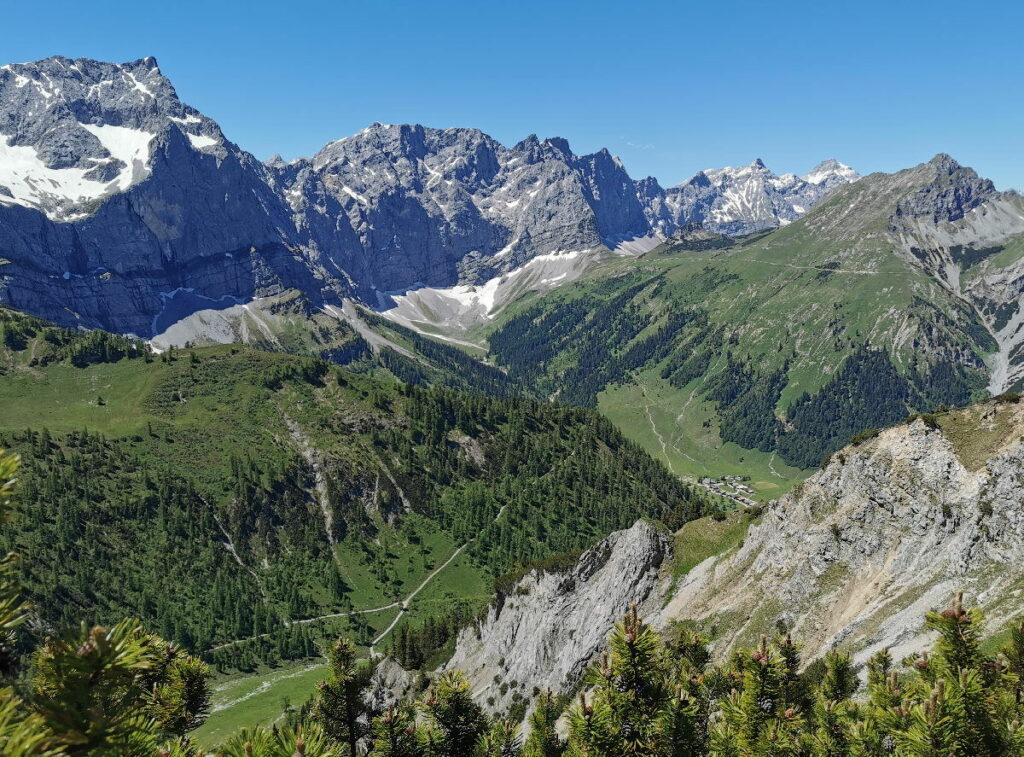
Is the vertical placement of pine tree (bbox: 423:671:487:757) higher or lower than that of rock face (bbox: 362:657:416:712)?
higher

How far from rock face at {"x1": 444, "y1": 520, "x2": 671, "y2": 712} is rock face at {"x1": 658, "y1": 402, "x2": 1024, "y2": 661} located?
7500mm

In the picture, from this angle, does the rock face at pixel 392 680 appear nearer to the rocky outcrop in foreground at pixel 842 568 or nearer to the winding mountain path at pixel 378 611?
the rocky outcrop in foreground at pixel 842 568

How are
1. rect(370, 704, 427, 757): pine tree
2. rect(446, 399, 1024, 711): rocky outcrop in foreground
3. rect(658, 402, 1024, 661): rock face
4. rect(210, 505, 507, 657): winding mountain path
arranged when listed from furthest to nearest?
rect(210, 505, 507, 657): winding mountain path, rect(446, 399, 1024, 711): rocky outcrop in foreground, rect(658, 402, 1024, 661): rock face, rect(370, 704, 427, 757): pine tree

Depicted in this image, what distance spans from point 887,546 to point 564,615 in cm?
4335

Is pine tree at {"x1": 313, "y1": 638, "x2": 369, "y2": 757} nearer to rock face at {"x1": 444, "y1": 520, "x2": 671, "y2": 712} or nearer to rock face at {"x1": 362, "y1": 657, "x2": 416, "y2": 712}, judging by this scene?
rock face at {"x1": 444, "y1": 520, "x2": 671, "y2": 712}

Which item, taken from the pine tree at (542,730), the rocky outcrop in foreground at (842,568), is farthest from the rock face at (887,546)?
the pine tree at (542,730)

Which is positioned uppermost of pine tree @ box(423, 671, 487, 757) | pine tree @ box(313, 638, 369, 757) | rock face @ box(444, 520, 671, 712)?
pine tree @ box(313, 638, 369, 757)

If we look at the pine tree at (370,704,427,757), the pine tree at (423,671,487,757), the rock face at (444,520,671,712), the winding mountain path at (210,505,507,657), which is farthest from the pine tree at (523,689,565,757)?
the winding mountain path at (210,505,507,657)

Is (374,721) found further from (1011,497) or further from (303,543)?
(303,543)

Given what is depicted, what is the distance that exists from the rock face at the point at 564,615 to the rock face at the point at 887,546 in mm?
7500

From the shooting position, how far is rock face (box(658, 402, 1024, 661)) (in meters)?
54.8

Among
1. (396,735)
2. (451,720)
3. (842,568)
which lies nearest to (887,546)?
(842,568)

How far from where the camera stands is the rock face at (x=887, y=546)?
180 ft

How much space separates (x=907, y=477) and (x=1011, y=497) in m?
12.5
